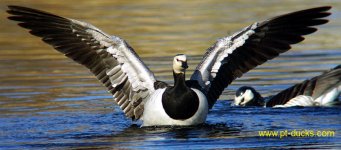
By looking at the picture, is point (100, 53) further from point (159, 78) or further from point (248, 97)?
point (159, 78)

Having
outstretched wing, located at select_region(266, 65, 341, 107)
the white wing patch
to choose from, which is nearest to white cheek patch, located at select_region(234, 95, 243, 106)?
outstretched wing, located at select_region(266, 65, 341, 107)

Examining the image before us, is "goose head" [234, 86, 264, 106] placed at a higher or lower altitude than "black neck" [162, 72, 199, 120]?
lower

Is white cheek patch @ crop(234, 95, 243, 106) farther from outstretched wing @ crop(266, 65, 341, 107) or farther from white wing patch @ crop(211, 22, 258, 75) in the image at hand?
white wing patch @ crop(211, 22, 258, 75)

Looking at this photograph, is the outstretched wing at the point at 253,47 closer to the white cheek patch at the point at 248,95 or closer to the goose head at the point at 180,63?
the white cheek patch at the point at 248,95

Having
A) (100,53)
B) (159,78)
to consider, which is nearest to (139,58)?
(100,53)

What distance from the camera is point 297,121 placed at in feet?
43.0

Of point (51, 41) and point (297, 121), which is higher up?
point (51, 41)

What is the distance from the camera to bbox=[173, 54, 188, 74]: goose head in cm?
1280

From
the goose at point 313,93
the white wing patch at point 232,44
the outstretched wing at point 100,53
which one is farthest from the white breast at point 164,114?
the goose at point 313,93

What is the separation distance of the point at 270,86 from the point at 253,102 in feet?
4.87

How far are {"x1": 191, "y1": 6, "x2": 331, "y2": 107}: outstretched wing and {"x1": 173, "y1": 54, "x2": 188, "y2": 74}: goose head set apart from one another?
846 millimetres

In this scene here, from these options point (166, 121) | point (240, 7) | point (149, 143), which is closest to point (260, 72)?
point (166, 121)

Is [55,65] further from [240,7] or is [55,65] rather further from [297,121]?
[240,7]

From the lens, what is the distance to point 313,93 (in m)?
14.9
